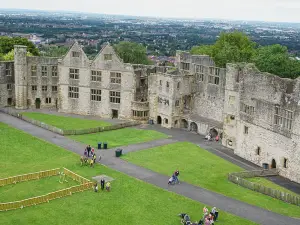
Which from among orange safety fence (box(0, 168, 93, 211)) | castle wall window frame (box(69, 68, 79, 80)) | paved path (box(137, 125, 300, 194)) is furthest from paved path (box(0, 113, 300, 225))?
castle wall window frame (box(69, 68, 79, 80))

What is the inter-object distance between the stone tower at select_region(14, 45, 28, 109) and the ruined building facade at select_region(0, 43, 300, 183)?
7.6 inches

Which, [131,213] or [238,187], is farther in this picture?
[238,187]

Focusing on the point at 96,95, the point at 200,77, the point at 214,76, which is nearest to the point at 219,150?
the point at 214,76

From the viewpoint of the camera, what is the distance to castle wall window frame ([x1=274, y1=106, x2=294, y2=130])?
6055cm

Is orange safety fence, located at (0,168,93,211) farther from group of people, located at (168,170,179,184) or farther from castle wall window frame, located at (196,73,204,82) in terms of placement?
castle wall window frame, located at (196,73,204,82)

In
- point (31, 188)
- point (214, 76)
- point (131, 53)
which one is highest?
point (214, 76)

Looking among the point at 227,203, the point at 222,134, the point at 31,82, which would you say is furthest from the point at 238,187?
the point at 31,82

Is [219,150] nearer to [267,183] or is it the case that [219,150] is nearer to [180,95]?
[267,183]

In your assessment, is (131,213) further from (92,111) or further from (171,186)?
(92,111)

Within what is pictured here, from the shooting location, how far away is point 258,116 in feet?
219

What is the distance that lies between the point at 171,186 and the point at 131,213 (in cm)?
921

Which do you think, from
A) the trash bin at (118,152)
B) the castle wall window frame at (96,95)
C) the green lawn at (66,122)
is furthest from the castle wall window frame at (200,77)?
the trash bin at (118,152)

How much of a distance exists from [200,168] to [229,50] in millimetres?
48590

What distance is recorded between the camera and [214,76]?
83.4m
